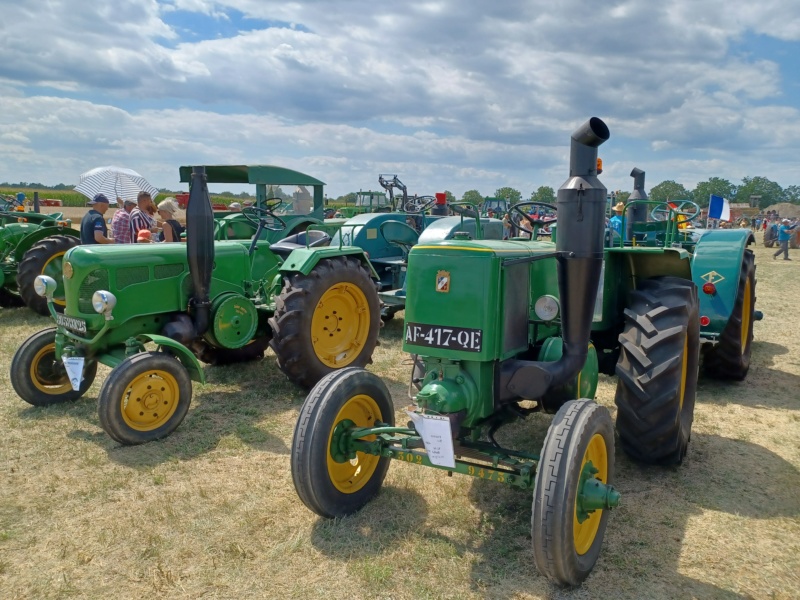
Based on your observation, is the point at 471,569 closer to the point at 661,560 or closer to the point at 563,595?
the point at 563,595

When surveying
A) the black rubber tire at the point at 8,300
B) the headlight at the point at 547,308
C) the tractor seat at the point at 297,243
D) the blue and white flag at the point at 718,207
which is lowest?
the black rubber tire at the point at 8,300

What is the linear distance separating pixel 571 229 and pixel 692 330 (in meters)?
1.55

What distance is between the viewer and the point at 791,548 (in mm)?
3000

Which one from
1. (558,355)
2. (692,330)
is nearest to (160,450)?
(558,355)

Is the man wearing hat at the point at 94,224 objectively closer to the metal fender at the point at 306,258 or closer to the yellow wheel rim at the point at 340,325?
the metal fender at the point at 306,258

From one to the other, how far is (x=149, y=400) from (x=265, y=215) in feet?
11.9

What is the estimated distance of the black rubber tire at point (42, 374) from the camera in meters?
4.88

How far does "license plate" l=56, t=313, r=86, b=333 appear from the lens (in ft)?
15.4

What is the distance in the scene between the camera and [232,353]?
6.22 metres

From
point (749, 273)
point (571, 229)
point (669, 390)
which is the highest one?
point (571, 229)

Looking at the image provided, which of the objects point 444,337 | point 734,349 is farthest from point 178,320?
point 734,349

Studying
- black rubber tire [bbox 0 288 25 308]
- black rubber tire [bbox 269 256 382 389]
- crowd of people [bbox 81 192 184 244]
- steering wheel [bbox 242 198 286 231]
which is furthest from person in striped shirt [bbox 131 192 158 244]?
black rubber tire [bbox 0 288 25 308]

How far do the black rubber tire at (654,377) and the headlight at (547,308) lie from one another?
2.06ft

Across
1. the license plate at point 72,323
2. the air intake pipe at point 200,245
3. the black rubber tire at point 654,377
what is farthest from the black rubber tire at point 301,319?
the black rubber tire at point 654,377
